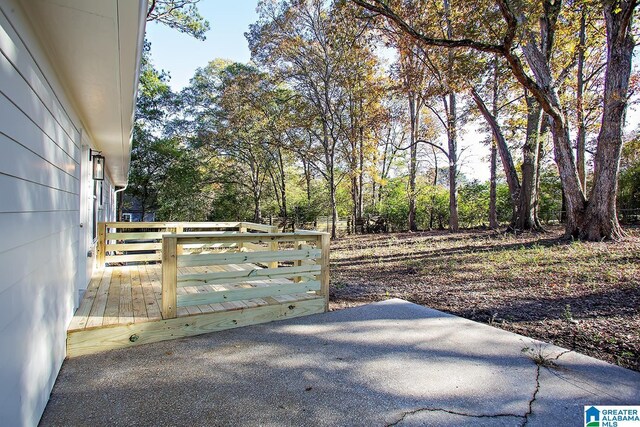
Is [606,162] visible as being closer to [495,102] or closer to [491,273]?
[491,273]

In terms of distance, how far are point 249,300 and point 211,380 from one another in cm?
133

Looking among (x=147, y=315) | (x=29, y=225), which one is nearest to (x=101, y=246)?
(x=147, y=315)

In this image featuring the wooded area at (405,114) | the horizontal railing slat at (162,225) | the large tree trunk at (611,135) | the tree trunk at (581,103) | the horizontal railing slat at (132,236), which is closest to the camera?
the horizontal railing slat at (132,236)

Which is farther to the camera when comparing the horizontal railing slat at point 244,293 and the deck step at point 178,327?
the horizontal railing slat at point 244,293

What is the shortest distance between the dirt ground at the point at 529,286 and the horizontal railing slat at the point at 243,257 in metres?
0.92

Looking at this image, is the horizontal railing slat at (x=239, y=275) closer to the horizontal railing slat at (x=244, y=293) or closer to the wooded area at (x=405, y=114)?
the horizontal railing slat at (x=244, y=293)

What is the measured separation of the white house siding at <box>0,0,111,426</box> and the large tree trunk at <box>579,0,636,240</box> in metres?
8.72

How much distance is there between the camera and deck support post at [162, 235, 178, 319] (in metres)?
2.99

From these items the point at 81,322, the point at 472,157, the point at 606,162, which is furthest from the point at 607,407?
the point at 472,157

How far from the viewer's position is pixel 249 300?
3.62 meters

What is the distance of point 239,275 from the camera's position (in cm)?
344

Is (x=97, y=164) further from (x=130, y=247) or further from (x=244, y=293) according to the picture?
(x=244, y=293)

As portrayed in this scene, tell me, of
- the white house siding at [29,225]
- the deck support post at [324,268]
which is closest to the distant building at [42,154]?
the white house siding at [29,225]

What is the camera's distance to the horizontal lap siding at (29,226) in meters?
1.43
